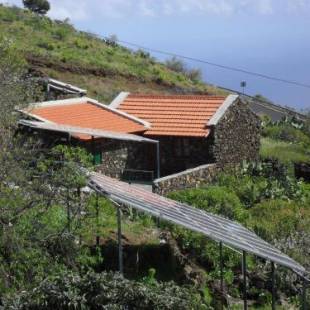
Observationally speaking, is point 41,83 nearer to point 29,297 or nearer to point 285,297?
point 285,297

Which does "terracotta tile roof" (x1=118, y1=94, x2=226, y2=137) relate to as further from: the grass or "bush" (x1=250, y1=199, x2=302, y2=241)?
"bush" (x1=250, y1=199, x2=302, y2=241)

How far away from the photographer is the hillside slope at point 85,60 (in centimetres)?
4188

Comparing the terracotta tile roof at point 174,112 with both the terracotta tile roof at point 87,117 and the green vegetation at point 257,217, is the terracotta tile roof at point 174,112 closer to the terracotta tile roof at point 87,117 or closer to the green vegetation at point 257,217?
the terracotta tile roof at point 87,117

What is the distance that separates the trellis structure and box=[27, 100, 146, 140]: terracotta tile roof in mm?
11431

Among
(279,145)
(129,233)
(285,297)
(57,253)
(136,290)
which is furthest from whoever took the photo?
(279,145)

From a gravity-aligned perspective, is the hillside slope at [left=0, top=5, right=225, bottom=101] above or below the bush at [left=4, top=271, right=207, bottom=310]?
above

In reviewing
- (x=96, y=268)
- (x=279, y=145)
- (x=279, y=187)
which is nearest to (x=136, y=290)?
(x=96, y=268)

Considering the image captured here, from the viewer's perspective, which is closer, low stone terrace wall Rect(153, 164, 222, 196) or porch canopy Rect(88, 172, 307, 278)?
porch canopy Rect(88, 172, 307, 278)

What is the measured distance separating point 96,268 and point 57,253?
332 cm

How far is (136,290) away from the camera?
1051 cm

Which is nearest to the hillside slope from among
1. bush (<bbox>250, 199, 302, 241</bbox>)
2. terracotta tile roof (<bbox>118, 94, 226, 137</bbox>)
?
terracotta tile roof (<bbox>118, 94, 226, 137</bbox>)

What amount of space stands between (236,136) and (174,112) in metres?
2.77

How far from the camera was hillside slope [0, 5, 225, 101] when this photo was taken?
41875mm

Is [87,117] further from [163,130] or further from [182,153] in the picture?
[182,153]
